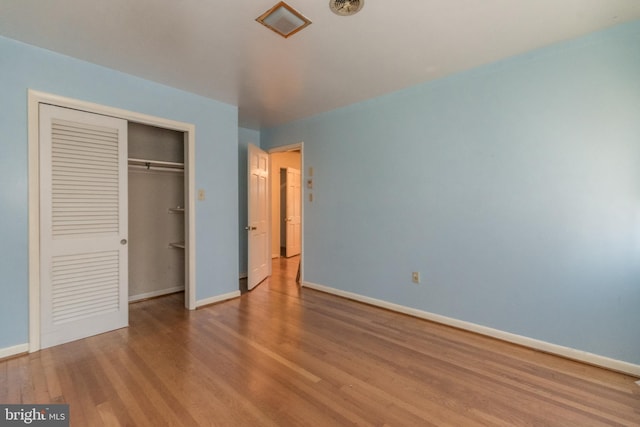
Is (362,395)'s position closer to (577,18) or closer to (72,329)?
(72,329)

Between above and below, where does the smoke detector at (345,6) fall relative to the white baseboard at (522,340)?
above

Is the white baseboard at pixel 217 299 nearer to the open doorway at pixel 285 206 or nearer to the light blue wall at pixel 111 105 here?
the light blue wall at pixel 111 105

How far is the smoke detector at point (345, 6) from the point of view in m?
1.82

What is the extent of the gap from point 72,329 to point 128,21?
2.59m

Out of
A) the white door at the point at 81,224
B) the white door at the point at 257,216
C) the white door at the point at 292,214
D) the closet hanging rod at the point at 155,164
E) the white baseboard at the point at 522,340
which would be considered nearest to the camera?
the white baseboard at the point at 522,340

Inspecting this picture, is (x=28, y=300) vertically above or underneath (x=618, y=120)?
underneath

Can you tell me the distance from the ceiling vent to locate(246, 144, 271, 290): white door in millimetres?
2108

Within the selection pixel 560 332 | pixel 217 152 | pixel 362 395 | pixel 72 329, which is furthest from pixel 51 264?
pixel 560 332

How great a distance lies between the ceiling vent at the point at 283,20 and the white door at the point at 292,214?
4671 mm

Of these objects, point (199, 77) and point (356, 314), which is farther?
point (356, 314)

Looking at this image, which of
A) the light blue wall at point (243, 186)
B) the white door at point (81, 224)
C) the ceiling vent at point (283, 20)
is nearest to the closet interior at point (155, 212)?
the white door at point (81, 224)

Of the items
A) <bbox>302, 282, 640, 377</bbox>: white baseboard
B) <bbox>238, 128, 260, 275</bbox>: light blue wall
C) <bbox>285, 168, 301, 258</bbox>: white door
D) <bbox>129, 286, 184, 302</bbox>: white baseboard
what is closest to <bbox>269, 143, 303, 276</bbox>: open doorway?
<bbox>285, 168, 301, 258</bbox>: white door

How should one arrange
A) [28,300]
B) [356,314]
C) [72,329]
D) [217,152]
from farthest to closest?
[217,152] < [356,314] < [72,329] < [28,300]

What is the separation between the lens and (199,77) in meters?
2.88
